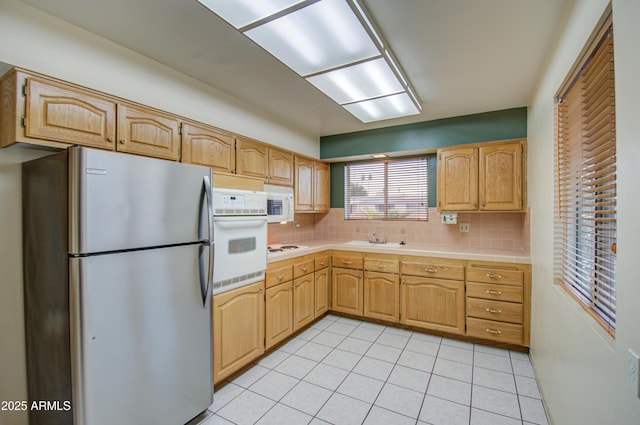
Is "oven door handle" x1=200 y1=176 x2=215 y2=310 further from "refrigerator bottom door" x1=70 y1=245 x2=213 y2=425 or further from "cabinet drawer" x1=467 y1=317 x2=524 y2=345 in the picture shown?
"cabinet drawer" x1=467 y1=317 x2=524 y2=345

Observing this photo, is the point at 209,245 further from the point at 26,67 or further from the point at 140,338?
the point at 26,67

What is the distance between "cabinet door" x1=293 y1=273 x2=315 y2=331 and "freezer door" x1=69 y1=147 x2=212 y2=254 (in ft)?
4.90

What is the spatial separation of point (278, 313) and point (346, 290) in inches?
42.6

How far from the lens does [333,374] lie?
2418 millimetres

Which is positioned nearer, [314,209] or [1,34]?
[1,34]

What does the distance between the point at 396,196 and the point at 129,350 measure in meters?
3.39

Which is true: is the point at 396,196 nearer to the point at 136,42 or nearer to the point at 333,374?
the point at 333,374

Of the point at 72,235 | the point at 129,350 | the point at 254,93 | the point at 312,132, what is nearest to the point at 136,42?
the point at 254,93

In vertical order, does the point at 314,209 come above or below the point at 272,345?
above

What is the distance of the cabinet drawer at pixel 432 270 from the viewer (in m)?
3.03

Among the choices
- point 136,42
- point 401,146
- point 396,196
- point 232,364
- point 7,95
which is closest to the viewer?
point 7,95

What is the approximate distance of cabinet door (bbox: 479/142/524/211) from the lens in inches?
118

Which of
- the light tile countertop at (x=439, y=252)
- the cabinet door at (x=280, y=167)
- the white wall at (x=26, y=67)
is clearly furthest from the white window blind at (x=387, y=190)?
the white wall at (x=26, y=67)

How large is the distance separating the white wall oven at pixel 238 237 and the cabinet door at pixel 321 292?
3.48 ft
